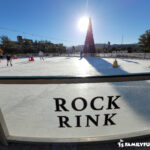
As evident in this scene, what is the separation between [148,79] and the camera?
859 millimetres

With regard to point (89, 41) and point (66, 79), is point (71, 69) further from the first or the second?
point (89, 41)

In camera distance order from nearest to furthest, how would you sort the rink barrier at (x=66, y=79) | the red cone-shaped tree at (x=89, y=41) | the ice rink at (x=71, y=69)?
the rink barrier at (x=66, y=79) → the ice rink at (x=71, y=69) → the red cone-shaped tree at (x=89, y=41)

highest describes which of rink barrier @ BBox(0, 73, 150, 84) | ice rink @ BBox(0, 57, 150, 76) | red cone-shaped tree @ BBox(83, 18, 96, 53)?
red cone-shaped tree @ BBox(83, 18, 96, 53)

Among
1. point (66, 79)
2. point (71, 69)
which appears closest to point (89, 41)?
point (71, 69)

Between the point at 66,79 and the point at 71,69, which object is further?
the point at 71,69

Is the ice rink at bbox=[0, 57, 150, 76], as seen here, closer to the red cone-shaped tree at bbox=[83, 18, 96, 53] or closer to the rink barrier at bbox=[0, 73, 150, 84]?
the rink barrier at bbox=[0, 73, 150, 84]

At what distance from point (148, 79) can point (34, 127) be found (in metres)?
1.53

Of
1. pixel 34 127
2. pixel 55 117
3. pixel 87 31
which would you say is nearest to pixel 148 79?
pixel 55 117

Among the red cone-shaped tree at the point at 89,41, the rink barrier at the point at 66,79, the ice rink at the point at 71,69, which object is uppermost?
the red cone-shaped tree at the point at 89,41

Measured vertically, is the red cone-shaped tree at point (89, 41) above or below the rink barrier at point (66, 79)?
above

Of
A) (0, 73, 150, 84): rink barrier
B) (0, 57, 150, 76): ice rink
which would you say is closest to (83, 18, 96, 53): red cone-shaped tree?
(0, 57, 150, 76): ice rink

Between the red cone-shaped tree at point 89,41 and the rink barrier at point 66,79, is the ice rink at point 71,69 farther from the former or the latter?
the red cone-shaped tree at point 89,41

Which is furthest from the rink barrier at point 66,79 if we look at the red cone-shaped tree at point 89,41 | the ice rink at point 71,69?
the red cone-shaped tree at point 89,41

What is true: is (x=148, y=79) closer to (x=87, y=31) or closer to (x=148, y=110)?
(x=148, y=110)
